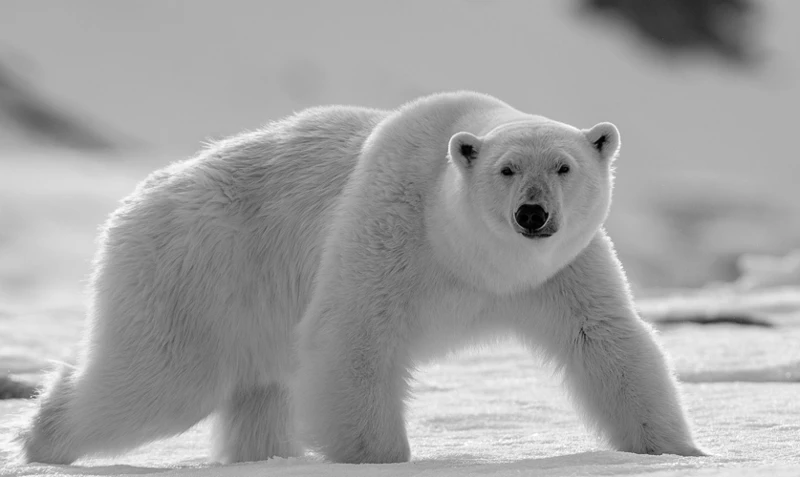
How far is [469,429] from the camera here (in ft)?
14.7

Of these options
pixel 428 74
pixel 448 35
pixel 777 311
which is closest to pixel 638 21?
pixel 448 35

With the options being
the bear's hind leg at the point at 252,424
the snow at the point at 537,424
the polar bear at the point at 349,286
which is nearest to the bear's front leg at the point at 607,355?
the polar bear at the point at 349,286

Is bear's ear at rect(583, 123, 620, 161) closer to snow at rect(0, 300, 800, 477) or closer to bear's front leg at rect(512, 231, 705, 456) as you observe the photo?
bear's front leg at rect(512, 231, 705, 456)

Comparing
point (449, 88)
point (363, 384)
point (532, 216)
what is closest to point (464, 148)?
point (532, 216)

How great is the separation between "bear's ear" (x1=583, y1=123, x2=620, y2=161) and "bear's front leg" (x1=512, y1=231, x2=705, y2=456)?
0.34m

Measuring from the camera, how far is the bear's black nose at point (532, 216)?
3.36m

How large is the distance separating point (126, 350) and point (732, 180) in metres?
15.4

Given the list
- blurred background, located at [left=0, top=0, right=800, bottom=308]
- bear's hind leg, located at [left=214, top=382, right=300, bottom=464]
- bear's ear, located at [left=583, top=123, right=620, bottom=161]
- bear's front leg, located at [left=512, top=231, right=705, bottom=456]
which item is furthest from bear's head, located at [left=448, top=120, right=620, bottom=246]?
blurred background, located at [left=0, top=0, right=800, bottom=308]

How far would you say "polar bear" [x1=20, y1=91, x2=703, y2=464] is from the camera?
365 cm

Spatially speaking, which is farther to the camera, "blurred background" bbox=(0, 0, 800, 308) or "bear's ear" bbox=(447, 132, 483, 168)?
"blurred background" bbox=(0, 0, 800, 308)

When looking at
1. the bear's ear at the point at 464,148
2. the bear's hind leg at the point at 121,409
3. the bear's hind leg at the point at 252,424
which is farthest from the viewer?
the bear's hind leg at the point at 252,424

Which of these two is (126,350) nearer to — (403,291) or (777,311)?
(403,291)

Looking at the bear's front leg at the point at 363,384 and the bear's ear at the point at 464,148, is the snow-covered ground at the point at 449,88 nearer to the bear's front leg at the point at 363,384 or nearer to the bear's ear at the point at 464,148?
the bear's front leg at the point at 363,384

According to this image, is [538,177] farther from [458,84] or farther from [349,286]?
[458,84]
